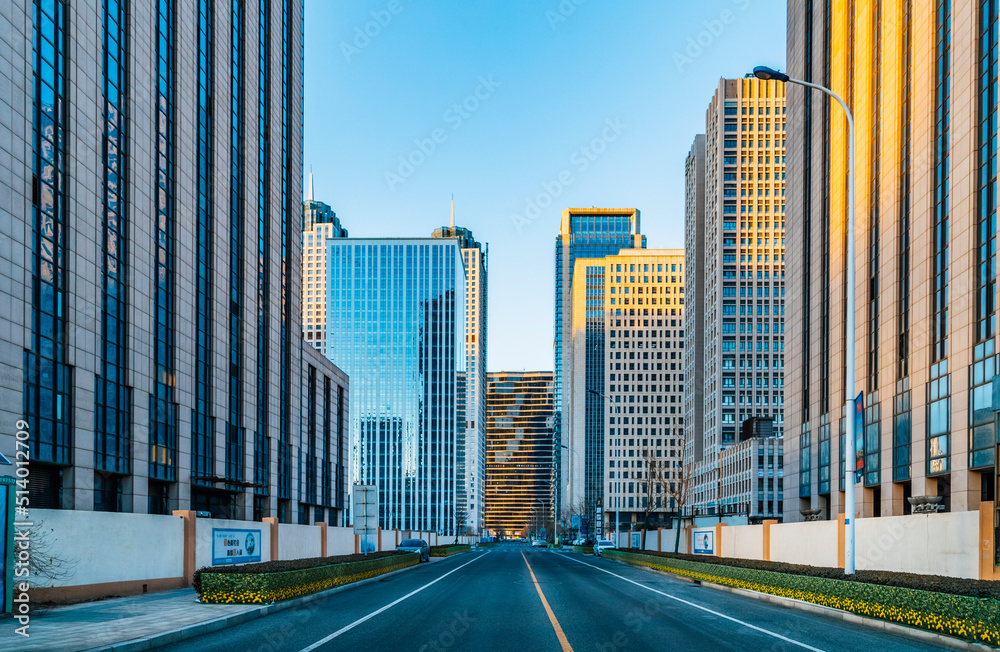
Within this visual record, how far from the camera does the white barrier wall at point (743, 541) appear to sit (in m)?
40.0

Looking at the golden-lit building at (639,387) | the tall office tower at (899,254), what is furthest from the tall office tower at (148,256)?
the golden-lit building at (639,387)

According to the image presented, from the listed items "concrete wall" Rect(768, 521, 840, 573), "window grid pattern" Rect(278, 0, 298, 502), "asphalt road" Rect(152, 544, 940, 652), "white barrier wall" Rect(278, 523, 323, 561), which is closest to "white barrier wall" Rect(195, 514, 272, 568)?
"asphalt road" Rect(152, 544, 940, 652)

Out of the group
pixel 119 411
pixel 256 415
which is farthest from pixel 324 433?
pixel 119 411

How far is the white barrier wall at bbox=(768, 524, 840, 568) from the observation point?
3219 centimetres

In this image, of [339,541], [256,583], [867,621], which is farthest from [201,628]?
[339,541]

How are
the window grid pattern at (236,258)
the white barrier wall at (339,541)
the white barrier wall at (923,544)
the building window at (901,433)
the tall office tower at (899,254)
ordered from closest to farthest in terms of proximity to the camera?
1. the white barrier wall at (923,544)
2. the tall office tower at (899,254)
3. the building window at (901,433)
4. the white barrier wall at (339,541)
5. the window grid pattern at (236,258)

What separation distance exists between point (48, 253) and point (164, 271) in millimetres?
10754

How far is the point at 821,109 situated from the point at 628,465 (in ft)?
446

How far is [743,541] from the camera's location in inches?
1668

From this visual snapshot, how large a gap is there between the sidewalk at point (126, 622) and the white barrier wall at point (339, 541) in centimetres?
2559

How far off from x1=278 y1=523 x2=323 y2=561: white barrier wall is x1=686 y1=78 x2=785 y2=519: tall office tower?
84728 mm

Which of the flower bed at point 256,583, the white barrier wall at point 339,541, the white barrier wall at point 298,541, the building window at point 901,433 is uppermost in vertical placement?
the building window at point 901,433

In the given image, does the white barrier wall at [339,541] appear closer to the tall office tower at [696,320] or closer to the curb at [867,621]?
the curb at [867,621]

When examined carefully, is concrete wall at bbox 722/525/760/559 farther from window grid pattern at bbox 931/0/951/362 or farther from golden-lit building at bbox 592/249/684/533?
golden-lit building at bbox 592/249/684/533
